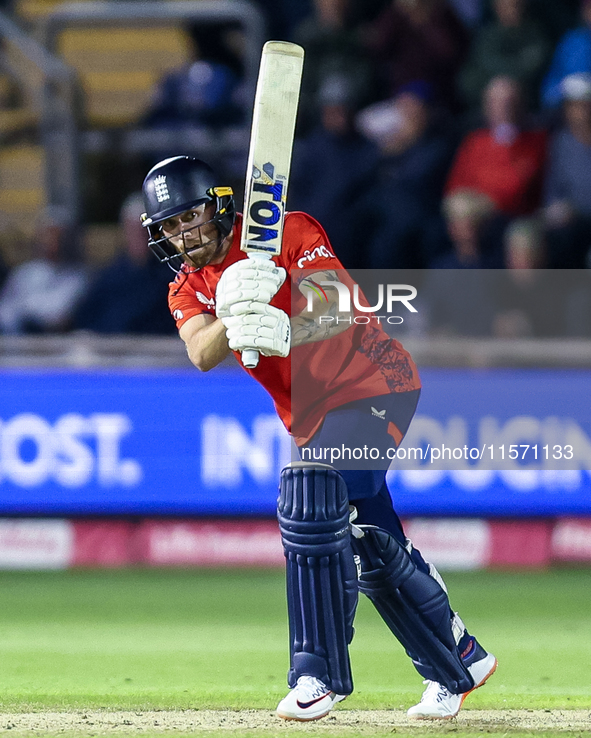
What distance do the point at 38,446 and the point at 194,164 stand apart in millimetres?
3853

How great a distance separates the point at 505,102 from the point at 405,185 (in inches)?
33.6

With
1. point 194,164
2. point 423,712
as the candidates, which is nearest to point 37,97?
point 194,164

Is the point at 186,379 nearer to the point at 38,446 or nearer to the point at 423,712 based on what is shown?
the point at 38,446

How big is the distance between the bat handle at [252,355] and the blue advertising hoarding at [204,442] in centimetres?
356

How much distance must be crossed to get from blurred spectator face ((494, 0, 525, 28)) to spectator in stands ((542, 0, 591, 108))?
0.35 metres

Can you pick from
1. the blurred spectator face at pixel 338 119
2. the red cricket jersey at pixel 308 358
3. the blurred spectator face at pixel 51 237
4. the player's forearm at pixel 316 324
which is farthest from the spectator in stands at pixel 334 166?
the player's forearm at pixel 316 324

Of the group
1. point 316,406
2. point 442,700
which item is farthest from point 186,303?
point 442,700

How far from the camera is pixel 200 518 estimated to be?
7590mm

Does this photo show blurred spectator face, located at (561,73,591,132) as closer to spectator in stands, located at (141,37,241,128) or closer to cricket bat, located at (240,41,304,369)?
spectator in stands, located at (141,37,241,128)

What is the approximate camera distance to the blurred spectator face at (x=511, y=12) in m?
8.88

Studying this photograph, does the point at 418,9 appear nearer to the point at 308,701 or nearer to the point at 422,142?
the point at 422,142

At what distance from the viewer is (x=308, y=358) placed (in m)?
4.13

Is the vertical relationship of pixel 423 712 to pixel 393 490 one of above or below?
below

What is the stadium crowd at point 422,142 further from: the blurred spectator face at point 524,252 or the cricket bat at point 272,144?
the cricket bat at point 272,144
